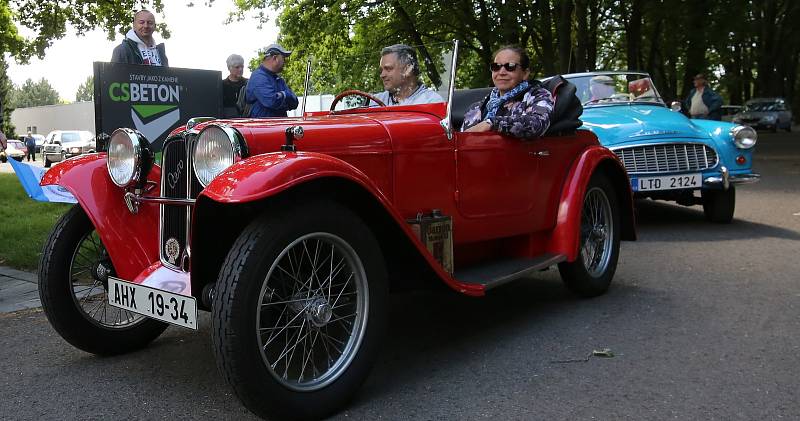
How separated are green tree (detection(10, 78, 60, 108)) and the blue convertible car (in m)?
138

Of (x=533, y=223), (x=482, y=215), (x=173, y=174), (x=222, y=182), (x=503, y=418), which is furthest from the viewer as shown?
(x=533, y=223)

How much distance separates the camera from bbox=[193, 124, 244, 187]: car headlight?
2.84 m

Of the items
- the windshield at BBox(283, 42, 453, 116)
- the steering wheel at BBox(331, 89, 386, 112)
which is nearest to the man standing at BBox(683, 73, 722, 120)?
the windshield at BBox(283, 42, 453, 116)

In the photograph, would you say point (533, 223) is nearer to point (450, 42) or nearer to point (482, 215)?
point (482, 215)

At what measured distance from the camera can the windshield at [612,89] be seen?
27.6 ft

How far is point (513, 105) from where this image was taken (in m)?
4.40

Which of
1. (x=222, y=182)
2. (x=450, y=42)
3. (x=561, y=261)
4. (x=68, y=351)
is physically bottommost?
(x=68, y=351)

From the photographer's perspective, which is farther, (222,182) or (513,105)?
(513,105)

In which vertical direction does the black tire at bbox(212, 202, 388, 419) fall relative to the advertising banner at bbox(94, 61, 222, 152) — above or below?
below

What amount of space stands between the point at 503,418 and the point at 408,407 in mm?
390

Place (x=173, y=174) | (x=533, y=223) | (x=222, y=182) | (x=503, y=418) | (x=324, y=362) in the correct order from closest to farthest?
(x=222, y=182)
(x=503, y=418)
(x=324, y=362)
(x=173, y=174)
(x=533, y=223)

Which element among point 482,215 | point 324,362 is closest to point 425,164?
point 482,215

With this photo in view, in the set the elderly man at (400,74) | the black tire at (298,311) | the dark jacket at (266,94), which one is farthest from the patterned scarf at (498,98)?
the black tire at (298,311)

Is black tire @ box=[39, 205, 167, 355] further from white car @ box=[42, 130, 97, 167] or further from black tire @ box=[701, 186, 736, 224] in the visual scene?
white car @ box=[42, 130, 97, 167]
